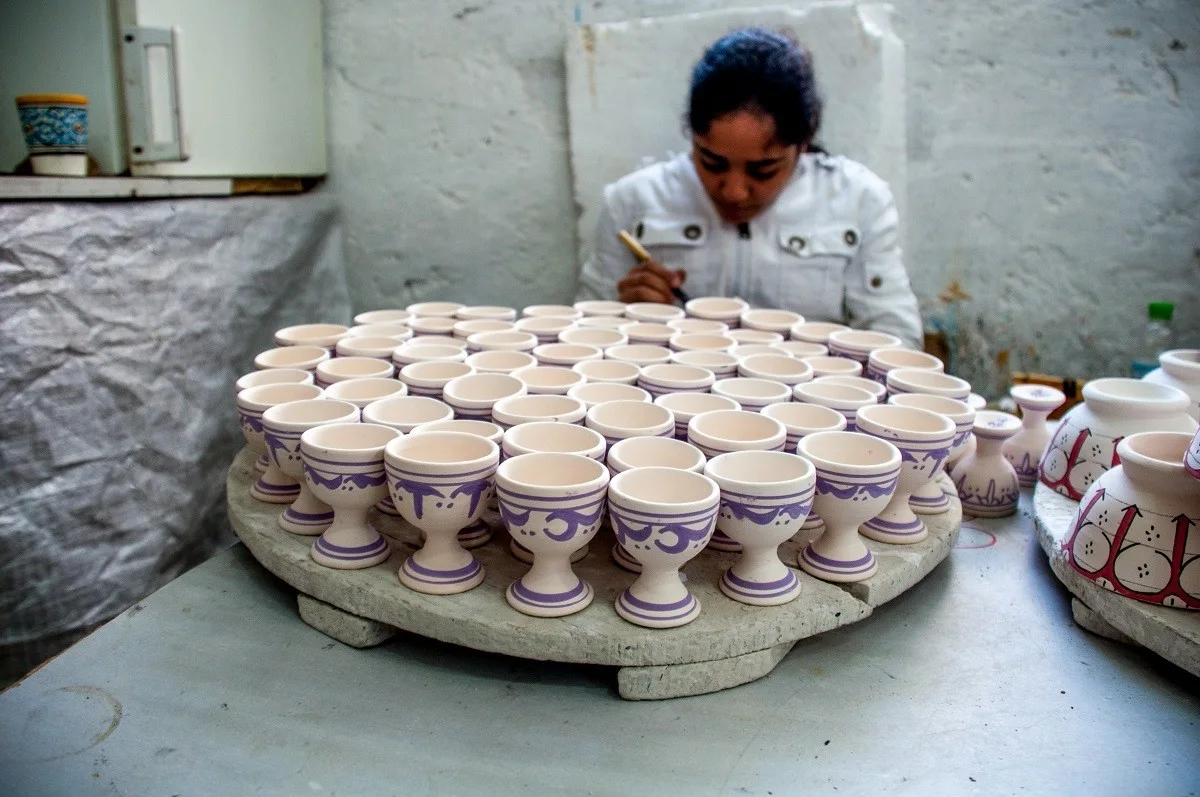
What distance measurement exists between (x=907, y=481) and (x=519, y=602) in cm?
66

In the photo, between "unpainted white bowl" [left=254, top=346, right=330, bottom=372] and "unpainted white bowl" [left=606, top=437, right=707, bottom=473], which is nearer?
"unpainted white bowl" [left=606, top=437, right=707, bottom=473]

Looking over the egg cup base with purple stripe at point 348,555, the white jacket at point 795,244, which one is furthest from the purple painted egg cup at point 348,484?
the white jacket at point 795,244

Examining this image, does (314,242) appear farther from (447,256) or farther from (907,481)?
(907,481)

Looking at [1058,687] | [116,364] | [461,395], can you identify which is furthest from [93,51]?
[1058,687]

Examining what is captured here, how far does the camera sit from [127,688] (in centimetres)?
121

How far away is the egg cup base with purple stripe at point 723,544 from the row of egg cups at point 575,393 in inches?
7.3

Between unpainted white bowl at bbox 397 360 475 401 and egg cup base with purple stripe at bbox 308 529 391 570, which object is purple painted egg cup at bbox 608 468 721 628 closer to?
egg cup base with purple stripe at bbox 308 529 391 570

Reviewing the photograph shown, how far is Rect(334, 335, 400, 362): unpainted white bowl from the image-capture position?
6.19ft

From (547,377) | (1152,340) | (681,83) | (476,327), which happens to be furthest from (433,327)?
(1152,340)

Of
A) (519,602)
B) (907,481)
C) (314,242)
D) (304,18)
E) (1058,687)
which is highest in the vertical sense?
(304,18)

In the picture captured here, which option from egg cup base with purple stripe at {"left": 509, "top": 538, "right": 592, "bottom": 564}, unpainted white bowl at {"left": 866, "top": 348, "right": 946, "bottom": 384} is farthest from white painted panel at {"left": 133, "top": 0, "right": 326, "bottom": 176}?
unpainted white bowl at {"left": 866, "top": 348, "right": 946, "bottom": 384}

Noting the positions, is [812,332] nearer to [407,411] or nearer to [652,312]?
[652,312]

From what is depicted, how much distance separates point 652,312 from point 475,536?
3.53ft

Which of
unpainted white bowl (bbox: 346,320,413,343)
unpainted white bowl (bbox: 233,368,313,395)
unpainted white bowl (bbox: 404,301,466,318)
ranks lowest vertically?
unpainted white bowl (bbox: 233,368,313,395)
